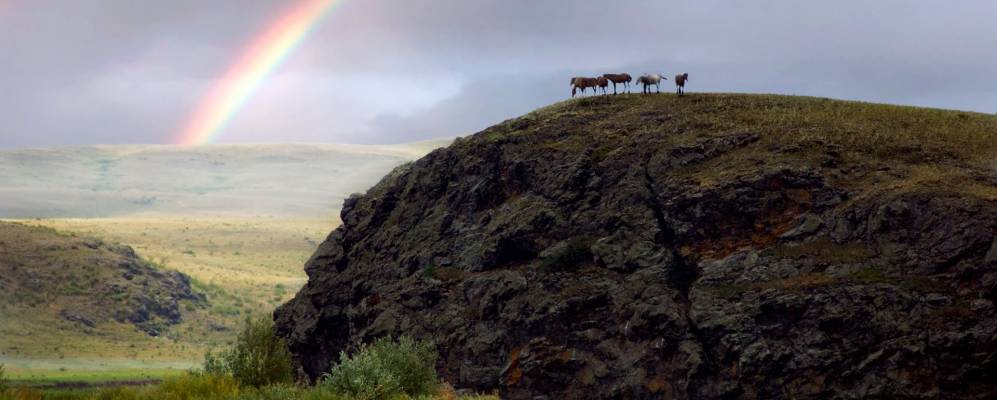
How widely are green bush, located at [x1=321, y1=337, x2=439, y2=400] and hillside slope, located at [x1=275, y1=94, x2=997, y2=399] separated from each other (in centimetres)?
1155

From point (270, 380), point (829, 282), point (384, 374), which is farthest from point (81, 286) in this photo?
point (384, 374)

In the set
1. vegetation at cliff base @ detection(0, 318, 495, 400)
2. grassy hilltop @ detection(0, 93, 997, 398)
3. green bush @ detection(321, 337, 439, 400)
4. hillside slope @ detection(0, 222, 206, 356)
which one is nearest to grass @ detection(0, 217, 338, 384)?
hillside slope @ detection(0, 222, 206, 356)

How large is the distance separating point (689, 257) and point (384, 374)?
77.4 feet

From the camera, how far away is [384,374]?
37156 millimetres

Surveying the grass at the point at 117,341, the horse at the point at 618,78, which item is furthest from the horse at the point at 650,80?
the grass at the point at 117,341

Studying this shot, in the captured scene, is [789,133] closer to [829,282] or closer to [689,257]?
[689,257]

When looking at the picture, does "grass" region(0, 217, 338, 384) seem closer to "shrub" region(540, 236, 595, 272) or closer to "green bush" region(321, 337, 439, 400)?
"shrub" region(540, 236, 595, 272)

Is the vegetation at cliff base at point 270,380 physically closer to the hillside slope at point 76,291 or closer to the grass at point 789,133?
the grass at point 789,133

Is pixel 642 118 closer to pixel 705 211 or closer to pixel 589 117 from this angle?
pixel 589 117

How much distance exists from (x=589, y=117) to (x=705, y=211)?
14.7m

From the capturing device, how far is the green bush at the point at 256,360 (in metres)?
40.9

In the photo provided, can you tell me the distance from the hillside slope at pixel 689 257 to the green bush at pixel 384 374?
11.5 meters

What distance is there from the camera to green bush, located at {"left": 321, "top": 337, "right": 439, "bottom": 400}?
119ft

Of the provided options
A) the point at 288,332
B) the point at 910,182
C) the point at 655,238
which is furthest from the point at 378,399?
the point at 288,332
